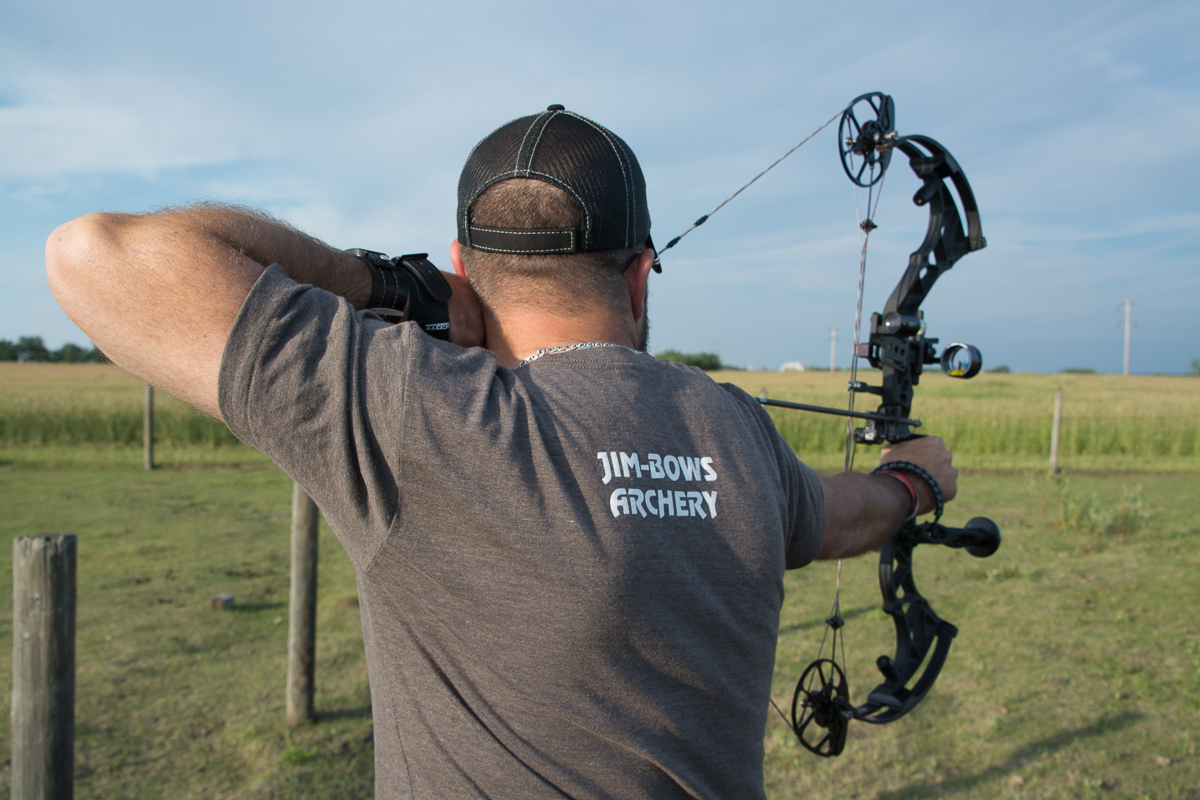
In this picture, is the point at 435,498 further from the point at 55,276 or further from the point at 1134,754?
the point at 1134,754

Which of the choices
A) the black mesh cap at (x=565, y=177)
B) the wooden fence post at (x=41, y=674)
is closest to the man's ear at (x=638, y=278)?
the black mesh cap at (x=565, y=177)

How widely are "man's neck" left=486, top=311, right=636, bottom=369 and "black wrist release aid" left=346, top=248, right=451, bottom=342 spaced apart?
0.63 feet

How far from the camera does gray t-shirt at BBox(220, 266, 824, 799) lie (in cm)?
105

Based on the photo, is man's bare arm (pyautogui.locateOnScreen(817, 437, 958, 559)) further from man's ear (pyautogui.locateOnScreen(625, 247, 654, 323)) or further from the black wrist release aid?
the black wrist release aid

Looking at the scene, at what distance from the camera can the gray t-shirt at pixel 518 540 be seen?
1.05m

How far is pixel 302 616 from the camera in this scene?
13.5ft

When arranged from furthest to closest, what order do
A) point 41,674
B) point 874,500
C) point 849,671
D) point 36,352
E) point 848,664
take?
1. point 36,352
2. point 848,664
3. point 849,671
4. point 41,674
5. point 874,500

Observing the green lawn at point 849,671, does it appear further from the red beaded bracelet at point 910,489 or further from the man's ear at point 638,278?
the man's ear at point 638,278

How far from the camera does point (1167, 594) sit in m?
6.24

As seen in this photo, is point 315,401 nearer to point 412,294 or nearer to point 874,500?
point 412,294

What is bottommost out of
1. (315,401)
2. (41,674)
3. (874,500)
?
(41,674)

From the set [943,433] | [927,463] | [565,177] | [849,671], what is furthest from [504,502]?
[943,433]

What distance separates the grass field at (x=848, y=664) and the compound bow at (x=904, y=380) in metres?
1.19

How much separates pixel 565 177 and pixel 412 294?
408mm
